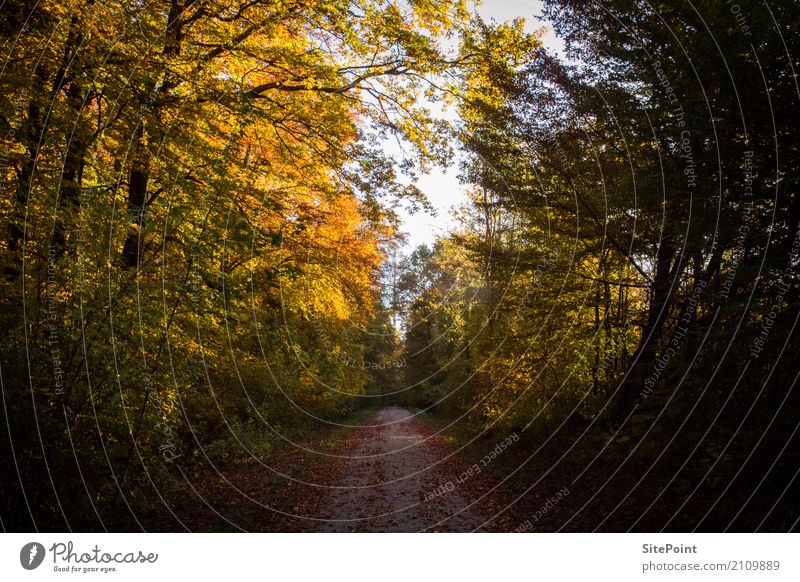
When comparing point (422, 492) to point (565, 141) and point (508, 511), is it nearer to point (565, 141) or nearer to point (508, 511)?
point (508, 511)

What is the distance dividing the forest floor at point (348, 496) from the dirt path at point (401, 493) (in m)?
0.02

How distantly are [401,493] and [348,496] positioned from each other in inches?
46.7

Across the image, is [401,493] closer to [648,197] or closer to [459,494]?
[459,494]

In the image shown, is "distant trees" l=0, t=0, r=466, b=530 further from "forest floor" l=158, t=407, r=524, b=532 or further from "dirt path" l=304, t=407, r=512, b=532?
"dirt path" l=304, t=407, r=512, b=532

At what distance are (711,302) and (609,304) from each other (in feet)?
12.6

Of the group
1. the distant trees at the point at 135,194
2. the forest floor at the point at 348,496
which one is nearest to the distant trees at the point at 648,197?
the distant trees at the point at 135,194

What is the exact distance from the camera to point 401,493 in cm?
923

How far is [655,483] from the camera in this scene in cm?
589

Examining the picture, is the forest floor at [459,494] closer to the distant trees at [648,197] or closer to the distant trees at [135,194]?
the distant trees at [648,197]
